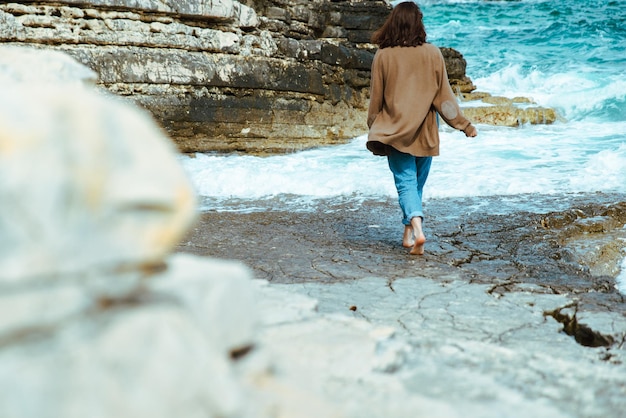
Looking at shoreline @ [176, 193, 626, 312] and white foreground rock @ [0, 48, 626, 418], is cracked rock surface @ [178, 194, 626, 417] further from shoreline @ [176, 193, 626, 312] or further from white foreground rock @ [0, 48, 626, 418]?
white foreground rock @ [0, 48, 626, 418]

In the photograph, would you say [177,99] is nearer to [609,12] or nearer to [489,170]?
[489,170]

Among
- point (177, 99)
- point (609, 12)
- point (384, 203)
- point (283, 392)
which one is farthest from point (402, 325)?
point (609, 12)

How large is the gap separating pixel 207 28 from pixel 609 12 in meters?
23.9

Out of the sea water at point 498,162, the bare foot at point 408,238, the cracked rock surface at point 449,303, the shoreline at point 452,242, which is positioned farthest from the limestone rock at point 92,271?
the bare foot at point 408,238

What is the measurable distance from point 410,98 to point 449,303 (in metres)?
1.83

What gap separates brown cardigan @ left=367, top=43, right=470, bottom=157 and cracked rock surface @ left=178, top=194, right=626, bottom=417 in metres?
0.77

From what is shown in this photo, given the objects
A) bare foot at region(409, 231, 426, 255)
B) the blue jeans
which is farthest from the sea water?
the blue jeans

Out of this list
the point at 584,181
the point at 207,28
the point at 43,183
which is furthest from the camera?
the point at 207,28

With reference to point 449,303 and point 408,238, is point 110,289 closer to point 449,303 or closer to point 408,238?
point 449,303

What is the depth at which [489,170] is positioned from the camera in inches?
313

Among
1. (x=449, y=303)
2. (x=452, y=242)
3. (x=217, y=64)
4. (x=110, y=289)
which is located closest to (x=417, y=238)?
(x=452, y=242)

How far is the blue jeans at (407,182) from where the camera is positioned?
448 centimetres

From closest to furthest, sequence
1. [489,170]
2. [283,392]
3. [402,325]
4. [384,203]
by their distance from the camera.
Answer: [283,392]
[402,325]
[384,203]
[489,170]

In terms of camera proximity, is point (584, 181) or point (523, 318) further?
point (584, 181)
